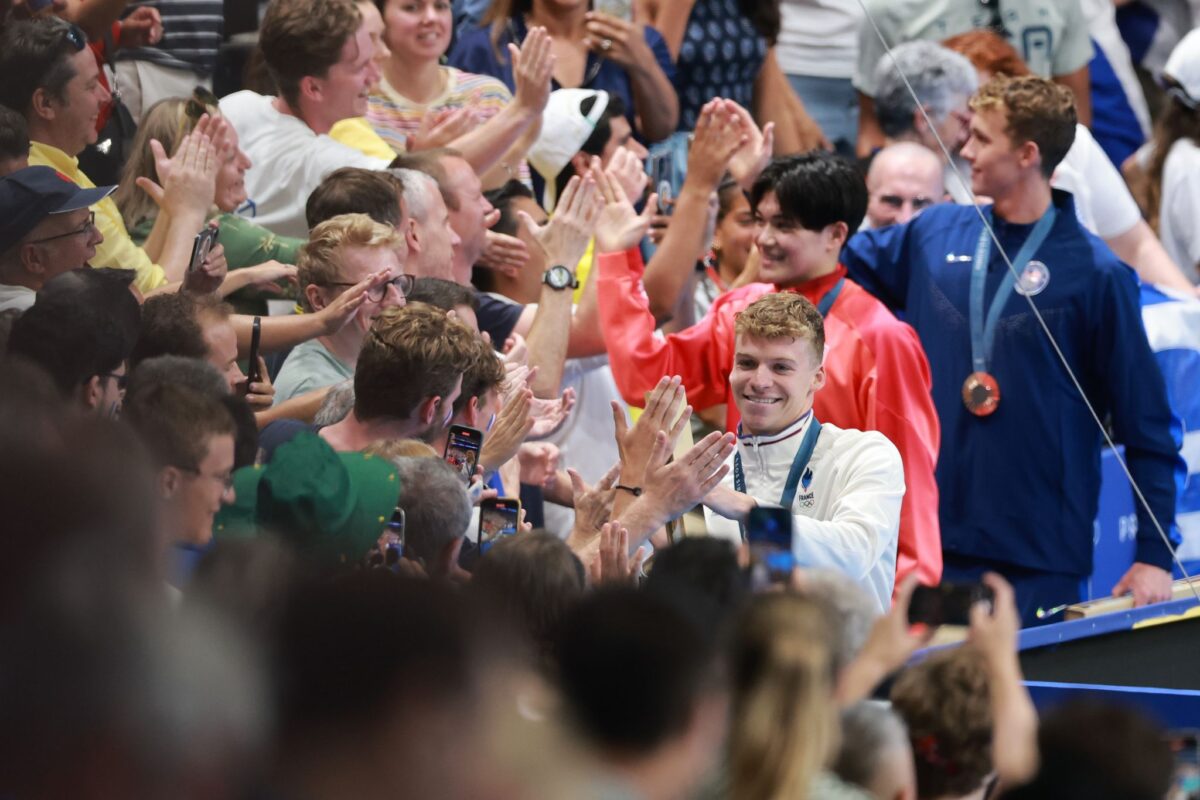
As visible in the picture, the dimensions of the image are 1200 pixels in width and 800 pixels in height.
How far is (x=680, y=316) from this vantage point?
5828mm

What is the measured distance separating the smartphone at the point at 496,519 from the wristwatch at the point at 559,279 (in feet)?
4.49

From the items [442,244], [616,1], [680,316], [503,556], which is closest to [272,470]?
[503,556]

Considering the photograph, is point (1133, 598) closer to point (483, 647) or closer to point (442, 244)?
point (442, 244)

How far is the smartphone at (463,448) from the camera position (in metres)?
3.68

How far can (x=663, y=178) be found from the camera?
6.44 metres

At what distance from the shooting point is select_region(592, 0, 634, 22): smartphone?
666cm

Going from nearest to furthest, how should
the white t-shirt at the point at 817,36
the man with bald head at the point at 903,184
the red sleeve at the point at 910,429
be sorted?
1. the red sleeve at the point at 910,429
2. the man with bald head at the point at 903,184
3. the white t-shirt at the point at 817,36

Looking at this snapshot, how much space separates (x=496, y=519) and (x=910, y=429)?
1652 mm

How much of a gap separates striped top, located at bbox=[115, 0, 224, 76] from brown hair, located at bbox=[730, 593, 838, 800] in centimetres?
305

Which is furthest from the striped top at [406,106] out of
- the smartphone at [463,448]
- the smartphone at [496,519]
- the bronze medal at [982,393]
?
the smartphone at [496,519]

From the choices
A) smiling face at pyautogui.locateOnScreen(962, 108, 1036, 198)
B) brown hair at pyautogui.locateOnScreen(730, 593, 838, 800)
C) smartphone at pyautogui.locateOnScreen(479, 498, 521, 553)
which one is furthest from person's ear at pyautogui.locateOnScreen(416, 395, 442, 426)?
smiling face at pyautogui.locateOnScreen(962, 108, 1036, 198)

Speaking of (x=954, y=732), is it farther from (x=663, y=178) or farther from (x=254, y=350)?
(x=663, y=178)

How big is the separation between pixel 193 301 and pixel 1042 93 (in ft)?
9.30

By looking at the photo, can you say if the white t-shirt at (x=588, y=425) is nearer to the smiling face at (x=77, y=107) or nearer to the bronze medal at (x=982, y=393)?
the bronze medal at (x=982, y=393)
